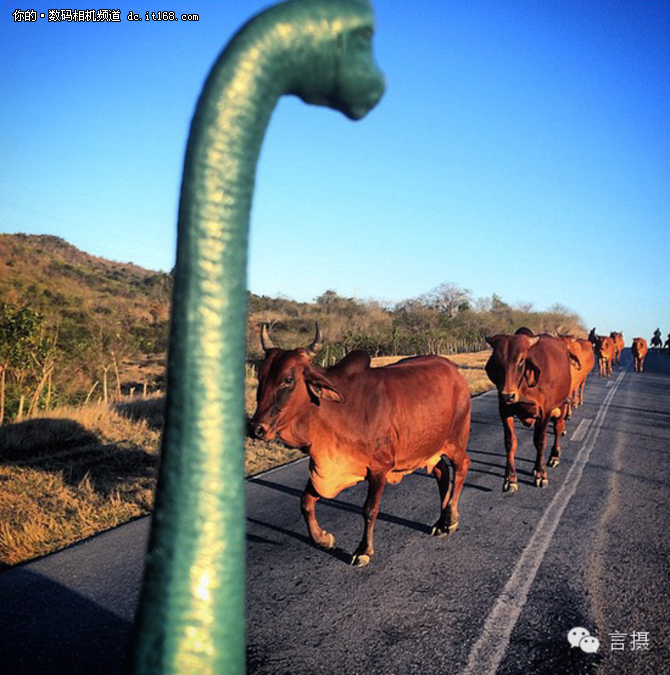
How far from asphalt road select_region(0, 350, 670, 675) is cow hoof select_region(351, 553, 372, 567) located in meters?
0.06

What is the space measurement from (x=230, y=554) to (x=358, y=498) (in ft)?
17.6

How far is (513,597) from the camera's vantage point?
3.89 metres

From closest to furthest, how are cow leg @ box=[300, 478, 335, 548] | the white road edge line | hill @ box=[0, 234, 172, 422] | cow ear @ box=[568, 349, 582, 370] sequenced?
the white road edge line
cow leg @ box=[300, 478, 335, 548]
cow ear @ box=[568, 349, 582, 370]
hill @ box=[0, 234, 172, 422]

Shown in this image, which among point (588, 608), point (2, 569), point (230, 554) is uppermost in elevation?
point (230, 554)

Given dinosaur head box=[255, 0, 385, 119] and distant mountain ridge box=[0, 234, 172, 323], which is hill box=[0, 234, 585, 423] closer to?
distant mountain ridge box=[0, 234, 172, 323]

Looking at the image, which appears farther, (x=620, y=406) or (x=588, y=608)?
(x=620, y=406)

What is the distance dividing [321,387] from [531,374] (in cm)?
386

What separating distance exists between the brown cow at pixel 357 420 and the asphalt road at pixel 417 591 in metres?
0.47

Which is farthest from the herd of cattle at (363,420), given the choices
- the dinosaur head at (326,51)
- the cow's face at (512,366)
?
the dinosaur head at (326,51)

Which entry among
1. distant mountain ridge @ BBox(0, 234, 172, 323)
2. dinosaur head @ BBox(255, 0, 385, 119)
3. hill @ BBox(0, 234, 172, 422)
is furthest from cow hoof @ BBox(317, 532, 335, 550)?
distant mountain ridge @ BBox(0, 234, 172, 323)

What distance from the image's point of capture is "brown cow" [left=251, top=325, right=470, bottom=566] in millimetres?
3889

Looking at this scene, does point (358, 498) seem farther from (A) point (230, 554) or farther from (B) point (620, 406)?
(B) point (620, 406)

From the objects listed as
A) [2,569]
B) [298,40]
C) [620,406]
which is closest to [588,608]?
[298,40]

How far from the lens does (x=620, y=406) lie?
542 inches
